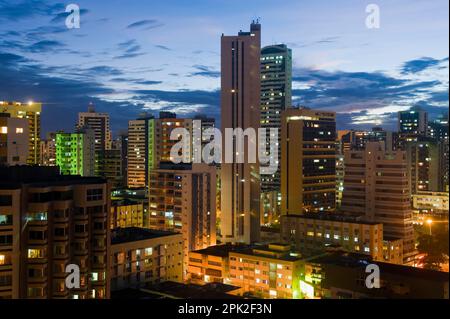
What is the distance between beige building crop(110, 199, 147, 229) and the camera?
17.3m

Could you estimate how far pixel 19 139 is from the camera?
10.6 m

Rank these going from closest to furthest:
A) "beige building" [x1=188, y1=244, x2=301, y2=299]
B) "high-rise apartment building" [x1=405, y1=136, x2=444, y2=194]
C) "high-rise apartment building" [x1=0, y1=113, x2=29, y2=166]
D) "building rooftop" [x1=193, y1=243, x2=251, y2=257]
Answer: "high-rise apartment building" [x1=0, y1=113, x2=29, y2=166]
"beige building" [x1=188, y1=244, x2=301, y2=299]
"building rooftop" [x1=193, y1=243, x2=251, y2=257]
"high-rise apartment building" [x1=405, y1=136, x2=444, y2=194]

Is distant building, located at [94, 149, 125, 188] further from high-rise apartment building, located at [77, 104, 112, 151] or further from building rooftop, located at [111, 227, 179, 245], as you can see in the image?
building rooftop, located at [111, 227, 179, 245]

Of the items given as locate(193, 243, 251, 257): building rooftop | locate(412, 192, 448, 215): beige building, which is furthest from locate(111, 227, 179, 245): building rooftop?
locate(412, 192, 448, 215): beige building

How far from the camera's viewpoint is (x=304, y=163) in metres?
19.3

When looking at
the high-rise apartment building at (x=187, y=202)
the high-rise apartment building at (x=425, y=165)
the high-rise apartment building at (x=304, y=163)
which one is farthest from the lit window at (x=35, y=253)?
the high-rise apartment building at (x=425, y=165)

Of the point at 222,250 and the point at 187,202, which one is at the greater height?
the point at 187,202

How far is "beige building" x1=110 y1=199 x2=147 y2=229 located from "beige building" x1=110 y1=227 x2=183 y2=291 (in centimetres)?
541

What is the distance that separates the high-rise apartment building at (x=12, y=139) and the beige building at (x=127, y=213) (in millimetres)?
6588

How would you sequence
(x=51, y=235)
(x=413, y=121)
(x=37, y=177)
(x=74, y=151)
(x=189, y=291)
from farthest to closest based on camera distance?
(x=413, y=121) → (x=74, y=151) → (x=189, y=291) → (x=37, y=177) → (x=51, y=235)

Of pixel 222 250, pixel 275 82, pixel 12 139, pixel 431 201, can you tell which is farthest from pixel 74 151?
pixel 431 201

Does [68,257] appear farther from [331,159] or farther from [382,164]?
[331,159]

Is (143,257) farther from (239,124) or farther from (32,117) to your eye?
(32,117)

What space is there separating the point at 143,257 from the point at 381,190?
9337 mm
